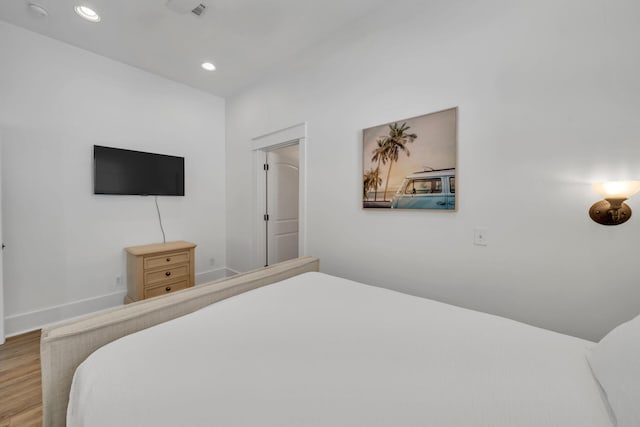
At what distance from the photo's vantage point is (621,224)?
1.26 m

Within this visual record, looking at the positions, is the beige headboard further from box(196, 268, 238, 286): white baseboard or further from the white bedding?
box(196, 268, 238, 286): white baseboard

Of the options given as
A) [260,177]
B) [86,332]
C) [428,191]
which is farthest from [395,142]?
[86,332]

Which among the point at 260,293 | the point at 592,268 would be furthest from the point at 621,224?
the point at 260,293

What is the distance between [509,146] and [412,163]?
0.60 metres

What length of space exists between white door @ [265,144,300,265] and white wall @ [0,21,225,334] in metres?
1.17

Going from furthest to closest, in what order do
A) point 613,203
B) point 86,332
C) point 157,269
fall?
point 157,269 → point 613,203 → point 86,332

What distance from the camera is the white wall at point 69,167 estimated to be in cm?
224

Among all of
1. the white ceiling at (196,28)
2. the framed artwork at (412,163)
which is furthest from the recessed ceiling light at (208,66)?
the framed artwork at (412,163)

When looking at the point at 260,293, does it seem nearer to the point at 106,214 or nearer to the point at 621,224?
the point at 621,224

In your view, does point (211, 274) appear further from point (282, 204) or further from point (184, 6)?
point (184, 6)

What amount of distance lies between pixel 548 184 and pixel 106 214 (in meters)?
3.94

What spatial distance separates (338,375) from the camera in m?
0.77

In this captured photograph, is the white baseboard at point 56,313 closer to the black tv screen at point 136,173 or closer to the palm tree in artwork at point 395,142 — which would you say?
the black tv screen at point 136,173

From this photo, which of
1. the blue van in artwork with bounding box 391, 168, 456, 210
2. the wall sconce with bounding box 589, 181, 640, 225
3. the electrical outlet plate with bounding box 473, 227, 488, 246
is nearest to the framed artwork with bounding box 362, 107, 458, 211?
the blue van in artwork with bounding box 391, 168, 456, 210
